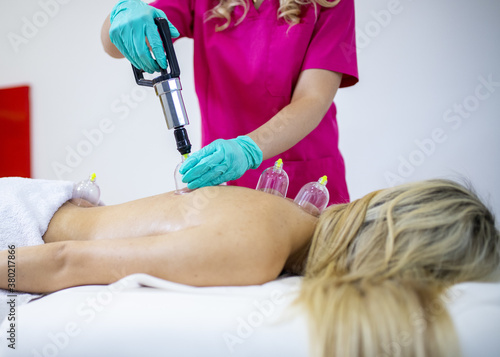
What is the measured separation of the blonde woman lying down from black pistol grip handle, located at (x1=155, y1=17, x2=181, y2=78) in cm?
39

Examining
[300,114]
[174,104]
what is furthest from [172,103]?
[300,114]

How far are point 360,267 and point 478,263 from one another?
247mm

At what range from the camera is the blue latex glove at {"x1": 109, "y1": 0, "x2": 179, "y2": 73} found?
121 centimetres

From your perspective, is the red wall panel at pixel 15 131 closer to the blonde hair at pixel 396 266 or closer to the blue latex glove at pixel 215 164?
the blue latex glove at pixel 215 164

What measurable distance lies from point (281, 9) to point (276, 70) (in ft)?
0.70

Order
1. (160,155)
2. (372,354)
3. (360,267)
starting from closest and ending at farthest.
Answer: (372,354), (360,267), (160,155)

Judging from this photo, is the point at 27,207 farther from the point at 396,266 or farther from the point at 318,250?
the point at 396,266

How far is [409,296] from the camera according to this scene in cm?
74

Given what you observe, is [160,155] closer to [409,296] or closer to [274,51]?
[274,51]

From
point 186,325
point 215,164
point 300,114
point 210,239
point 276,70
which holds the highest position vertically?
point 276,70

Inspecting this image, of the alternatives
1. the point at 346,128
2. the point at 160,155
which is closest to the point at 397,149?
the point at 346,128

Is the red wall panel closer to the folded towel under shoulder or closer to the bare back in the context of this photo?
the folded towel under shoulder

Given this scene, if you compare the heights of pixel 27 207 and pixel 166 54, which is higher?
pixel 166 54

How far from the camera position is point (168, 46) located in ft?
4.00
